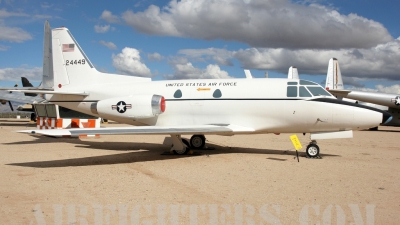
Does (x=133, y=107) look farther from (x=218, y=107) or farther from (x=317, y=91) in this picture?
(x=317, y=91)

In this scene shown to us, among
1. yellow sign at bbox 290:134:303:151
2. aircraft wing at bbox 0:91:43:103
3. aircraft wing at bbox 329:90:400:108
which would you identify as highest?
aircraft wing at bbox 329:90:400:108

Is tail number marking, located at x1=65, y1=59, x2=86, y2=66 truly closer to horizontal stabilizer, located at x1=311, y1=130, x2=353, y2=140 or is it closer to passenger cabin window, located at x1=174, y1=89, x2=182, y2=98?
passenger cabin window, located at x1=174, y1=89, x2=182, y2=98

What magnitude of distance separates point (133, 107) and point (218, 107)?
10.9 feet

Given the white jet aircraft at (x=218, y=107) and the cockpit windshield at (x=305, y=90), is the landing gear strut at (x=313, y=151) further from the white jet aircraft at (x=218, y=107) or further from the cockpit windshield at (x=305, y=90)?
the cockpit windshield at (x=305, y=90)

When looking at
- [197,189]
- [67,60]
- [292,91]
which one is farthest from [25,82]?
[197,189]

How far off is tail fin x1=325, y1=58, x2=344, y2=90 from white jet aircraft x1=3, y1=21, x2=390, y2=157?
90.8ft

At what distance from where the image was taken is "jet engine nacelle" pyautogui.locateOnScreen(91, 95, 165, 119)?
13078mm

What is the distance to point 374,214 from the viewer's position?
589cm

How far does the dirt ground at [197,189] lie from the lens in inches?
226

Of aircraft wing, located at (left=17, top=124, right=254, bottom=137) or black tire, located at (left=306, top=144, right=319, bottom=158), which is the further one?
black tire, located at (left=306, top=144, right=319, bottom=158)

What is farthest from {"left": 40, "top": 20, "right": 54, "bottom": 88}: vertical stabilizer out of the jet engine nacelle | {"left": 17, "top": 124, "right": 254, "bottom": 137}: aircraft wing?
{"left": 17, "top": 124, "right": 254, "bottom": 137}: aircraft wing

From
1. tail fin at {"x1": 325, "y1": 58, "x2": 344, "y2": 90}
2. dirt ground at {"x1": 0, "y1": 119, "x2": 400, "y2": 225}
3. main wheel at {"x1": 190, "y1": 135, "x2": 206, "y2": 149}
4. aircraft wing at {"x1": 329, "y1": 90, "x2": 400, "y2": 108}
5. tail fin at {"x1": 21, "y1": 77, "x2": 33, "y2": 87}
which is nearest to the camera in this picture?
dirt ground at {"x1": 0, "y1": 119, "x2": 400, "y2": 225}

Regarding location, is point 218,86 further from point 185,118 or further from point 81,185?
point 81,185

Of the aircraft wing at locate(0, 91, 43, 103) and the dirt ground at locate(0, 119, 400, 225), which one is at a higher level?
the aircraft wing at locate(0, 91, 43, 103)
